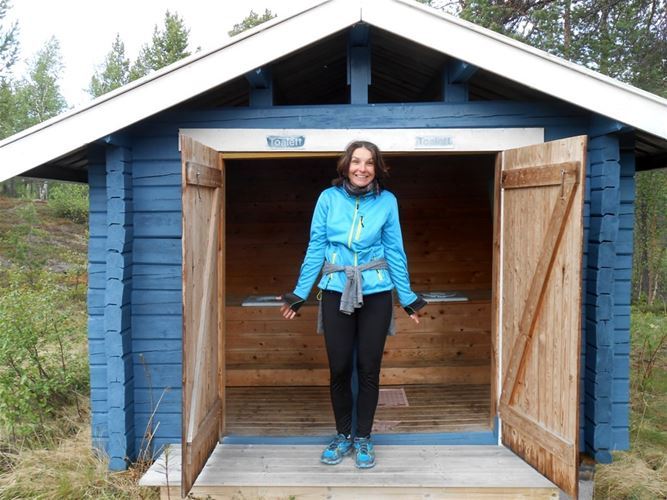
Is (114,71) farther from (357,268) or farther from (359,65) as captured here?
(357,268)

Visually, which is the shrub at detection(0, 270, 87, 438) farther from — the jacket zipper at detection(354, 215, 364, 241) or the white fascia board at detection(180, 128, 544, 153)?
the jacket zipper at detection(354, 215, 364, 241)

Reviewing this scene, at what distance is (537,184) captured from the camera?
11.0ft

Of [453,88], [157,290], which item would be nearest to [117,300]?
[157,290]

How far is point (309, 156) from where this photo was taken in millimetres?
3795

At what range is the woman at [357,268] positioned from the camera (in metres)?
3.25

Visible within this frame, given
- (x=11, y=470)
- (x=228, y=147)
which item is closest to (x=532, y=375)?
(x=228, y=147)

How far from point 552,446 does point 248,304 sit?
325 centimetres

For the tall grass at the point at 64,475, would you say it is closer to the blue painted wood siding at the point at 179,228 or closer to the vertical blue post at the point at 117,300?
the vertical blue post at the point at 117,300

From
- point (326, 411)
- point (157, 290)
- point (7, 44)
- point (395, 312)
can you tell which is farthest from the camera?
point (7, 44)

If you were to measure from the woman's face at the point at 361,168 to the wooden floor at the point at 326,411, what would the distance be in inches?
71.1

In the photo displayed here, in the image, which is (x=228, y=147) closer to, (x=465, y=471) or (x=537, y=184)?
(x=537, y=184)

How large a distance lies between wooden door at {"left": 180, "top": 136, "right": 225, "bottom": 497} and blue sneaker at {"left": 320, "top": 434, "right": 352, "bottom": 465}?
0.70 meters

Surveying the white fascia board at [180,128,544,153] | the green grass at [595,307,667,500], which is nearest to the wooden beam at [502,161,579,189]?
the white fascia board at [180,128,544,153]

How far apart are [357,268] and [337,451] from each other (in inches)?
44.4
